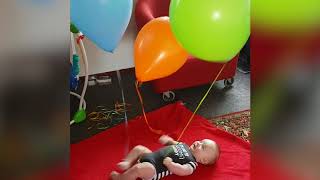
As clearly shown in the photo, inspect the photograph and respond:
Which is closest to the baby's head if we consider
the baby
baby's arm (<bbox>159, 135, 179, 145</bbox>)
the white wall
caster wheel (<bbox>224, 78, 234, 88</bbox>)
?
the baby

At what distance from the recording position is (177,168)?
5.59ft

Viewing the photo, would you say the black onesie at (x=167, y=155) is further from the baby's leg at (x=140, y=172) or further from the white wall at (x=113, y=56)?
the white wall at (x=113, y=56)

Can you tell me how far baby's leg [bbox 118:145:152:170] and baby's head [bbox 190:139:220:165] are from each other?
0.21 meters

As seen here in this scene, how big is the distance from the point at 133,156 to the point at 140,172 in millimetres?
152

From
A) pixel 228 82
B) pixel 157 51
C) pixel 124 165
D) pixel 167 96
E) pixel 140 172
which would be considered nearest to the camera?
pixel 157 51

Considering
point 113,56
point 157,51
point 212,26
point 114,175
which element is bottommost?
point 114,175

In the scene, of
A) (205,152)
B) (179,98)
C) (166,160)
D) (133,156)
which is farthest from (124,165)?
(179,98)

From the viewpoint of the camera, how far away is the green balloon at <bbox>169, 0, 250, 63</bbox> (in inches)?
45.2

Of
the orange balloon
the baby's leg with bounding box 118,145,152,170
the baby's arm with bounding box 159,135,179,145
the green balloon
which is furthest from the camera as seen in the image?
the baby's arm with bounding box 159,135,179,145

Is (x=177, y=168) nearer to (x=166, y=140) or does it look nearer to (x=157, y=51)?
(x=166, y=140)

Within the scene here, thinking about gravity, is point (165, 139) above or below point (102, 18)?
below

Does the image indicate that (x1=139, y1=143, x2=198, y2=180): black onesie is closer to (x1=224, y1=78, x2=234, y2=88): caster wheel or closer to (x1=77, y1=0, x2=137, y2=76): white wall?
(x1=224, y1=78, x2=234, y2=88): caster wheel

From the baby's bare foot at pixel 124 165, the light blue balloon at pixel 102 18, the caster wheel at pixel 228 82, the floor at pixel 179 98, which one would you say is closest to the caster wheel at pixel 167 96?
the floor at pixel 179 98

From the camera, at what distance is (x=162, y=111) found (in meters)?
2.29
